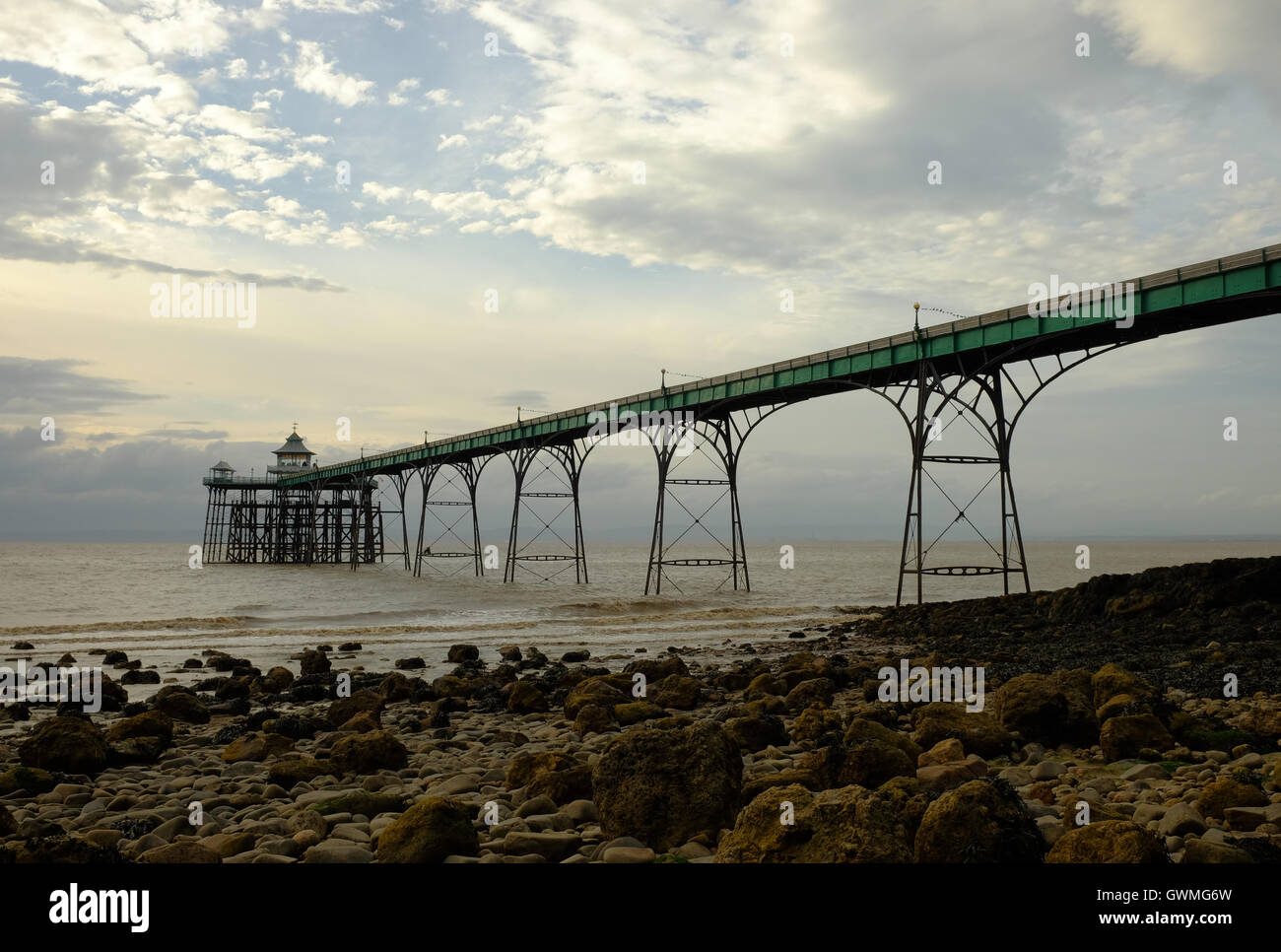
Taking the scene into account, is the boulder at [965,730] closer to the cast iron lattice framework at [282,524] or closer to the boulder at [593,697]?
the boulder at [593,697]

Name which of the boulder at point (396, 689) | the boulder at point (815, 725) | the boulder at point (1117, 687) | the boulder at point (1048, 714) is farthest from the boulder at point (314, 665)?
the boulder at point (1117, 687)

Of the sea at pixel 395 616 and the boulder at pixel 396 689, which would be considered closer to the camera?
the boulder at pixel 396 689

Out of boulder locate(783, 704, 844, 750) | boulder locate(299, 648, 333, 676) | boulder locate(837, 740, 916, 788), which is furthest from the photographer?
boulder locate(299, 648, 333, 676)

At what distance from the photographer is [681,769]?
7012 millimetres

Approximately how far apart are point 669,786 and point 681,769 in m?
0.17

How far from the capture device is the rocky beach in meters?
5.66

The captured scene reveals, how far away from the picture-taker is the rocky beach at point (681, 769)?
5.66 m

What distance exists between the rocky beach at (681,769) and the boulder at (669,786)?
2 centimetres

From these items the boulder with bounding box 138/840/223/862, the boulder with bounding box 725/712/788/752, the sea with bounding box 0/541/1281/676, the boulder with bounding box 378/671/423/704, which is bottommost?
the sea with bounding box 0/541/1281/676

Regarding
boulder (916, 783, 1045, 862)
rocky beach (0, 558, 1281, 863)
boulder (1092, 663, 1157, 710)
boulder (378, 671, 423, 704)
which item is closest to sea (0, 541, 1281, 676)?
boulder (378, 671, 423, 704)

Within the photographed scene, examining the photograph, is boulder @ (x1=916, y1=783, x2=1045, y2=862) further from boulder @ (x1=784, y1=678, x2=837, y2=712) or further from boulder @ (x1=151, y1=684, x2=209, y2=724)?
boulder @ (x1=151, y1=684, x2=209, y2=724)

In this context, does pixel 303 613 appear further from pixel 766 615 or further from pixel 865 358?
pixel 865 358

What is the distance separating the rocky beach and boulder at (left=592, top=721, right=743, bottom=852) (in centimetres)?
2
